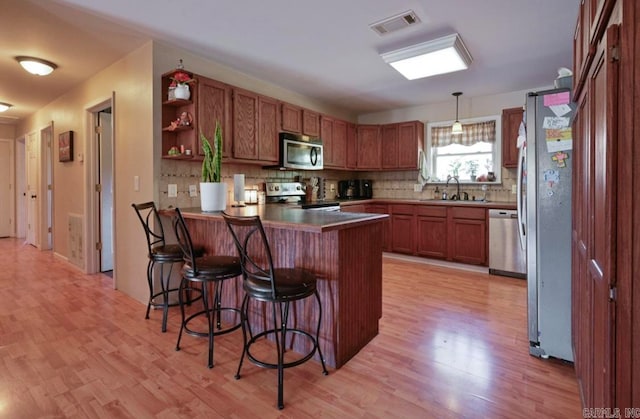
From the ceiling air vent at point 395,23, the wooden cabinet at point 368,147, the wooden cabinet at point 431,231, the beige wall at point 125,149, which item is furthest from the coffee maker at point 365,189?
the beige wall at point 125,149

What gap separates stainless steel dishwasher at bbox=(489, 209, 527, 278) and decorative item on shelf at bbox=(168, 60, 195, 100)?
3.65 metres

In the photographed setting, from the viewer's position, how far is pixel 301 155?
4.14 meters

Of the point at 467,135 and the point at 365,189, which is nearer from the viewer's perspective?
the point at 467,135

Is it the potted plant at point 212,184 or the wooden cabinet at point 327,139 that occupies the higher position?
the wooden cabinet at point 327,139

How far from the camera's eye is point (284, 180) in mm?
4480

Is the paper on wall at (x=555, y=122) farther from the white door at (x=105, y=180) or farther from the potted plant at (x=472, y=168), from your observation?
the white door at (x=105, y=180)

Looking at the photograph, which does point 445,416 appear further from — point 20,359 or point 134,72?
point 134,72

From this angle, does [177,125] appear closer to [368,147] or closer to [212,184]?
[212,184]

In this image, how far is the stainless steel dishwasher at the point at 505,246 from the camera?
3.82 meters

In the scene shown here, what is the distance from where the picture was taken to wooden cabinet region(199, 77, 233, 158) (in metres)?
2.95

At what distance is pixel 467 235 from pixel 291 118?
275cm

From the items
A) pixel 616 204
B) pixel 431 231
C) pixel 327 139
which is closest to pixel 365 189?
pixel 327 139

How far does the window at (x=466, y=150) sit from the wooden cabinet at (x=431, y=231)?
0.83 meters

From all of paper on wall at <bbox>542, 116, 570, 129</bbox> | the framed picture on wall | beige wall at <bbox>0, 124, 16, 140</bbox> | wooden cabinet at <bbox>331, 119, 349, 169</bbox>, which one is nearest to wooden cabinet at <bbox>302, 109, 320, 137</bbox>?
wooden cabinet at <bbox>331, 119, 349, 169</bbox>
